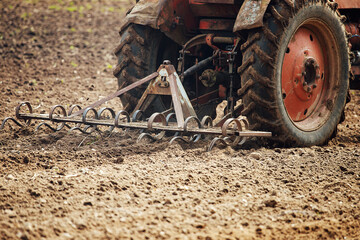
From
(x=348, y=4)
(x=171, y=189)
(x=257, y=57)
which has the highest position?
(x=348, y=4)

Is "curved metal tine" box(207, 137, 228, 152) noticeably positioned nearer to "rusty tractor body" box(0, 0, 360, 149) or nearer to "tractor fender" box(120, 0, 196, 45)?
"rusty tractor body" box(0, 0, 360, 149)

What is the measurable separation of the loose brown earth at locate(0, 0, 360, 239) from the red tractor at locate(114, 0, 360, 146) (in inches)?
14.9

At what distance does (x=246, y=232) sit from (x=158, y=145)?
1762mm

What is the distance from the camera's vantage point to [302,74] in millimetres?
4707

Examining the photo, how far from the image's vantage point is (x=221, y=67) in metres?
5.14

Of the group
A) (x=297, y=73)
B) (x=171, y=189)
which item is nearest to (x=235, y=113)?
(x=297, y=73)

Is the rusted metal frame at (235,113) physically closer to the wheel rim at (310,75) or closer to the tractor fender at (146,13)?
the wheel rim at (310,75)

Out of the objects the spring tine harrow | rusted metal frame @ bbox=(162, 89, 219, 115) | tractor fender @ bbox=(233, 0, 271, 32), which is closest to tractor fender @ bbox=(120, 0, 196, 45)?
the spring tine harrow

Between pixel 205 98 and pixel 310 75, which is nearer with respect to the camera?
pixel 310 75

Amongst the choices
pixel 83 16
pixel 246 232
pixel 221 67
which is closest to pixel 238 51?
pixel 221 67

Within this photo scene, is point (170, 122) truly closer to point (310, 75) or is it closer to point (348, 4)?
point (310, 75)

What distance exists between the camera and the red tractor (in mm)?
4293

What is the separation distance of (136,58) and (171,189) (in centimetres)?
215

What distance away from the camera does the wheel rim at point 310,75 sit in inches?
183
